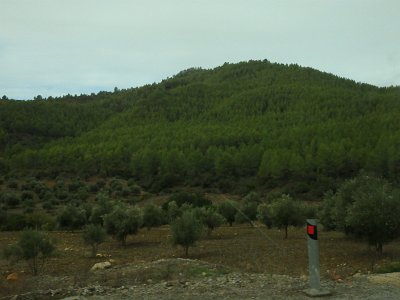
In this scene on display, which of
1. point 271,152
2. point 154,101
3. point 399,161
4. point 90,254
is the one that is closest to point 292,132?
point 271,152

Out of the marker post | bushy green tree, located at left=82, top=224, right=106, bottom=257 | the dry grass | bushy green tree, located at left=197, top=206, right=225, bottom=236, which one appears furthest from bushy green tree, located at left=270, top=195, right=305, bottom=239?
the marker post

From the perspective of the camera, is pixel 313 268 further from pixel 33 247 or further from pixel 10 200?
pixel 10 200

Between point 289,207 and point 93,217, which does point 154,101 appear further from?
point 289,207

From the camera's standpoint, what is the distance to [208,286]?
36.5 ft

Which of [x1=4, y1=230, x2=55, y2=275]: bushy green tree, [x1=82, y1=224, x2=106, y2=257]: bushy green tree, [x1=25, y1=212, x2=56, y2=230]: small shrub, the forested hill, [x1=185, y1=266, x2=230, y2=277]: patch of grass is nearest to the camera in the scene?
[x1=185, y1=266, x2=230, y2=277]: patch of grass

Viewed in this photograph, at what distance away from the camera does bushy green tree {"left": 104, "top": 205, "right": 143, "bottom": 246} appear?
Answer: 113 feet

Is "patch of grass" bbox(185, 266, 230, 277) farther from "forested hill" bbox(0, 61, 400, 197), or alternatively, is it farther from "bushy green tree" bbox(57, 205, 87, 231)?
"forested hill" bbox(0, 61, 400, 197)

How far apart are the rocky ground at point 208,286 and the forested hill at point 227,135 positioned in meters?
64.6

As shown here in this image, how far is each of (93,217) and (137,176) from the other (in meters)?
53.8

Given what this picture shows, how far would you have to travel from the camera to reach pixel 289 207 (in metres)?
35.0

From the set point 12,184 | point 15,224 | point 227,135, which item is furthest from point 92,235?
point 227,135

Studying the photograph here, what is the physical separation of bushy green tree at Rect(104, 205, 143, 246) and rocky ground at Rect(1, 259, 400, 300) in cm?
1992

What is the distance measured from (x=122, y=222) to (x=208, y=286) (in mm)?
24125

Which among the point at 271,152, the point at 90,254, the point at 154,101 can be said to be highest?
the point at 154,101
